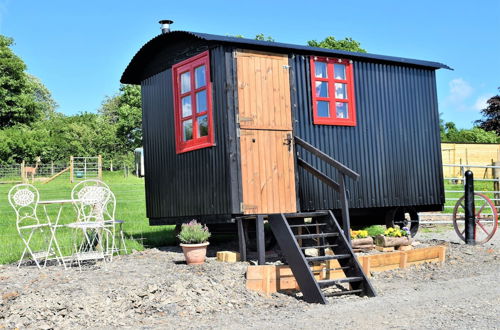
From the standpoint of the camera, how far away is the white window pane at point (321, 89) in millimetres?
10316

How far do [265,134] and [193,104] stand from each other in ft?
4.77

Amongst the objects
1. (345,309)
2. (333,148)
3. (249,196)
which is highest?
(333,148)

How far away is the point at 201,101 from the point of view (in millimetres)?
9836

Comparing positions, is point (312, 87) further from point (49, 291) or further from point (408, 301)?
point (49, 291)

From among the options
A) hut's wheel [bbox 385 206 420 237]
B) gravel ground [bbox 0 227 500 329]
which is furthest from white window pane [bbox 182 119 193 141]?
hut's wheel [bbox 385 206 420 237]

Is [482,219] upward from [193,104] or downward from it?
downward

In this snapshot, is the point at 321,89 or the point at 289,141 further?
the point at 321,89

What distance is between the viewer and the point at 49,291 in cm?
661

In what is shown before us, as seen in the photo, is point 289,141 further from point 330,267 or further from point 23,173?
point 23,173

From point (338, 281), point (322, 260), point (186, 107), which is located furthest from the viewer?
point (186, 107)

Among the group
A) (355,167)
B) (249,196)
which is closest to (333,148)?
(355,167)

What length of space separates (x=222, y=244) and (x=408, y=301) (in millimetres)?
5551

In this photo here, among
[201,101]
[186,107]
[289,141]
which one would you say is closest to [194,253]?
[289,141]

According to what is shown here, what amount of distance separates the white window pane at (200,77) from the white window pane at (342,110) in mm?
2540
